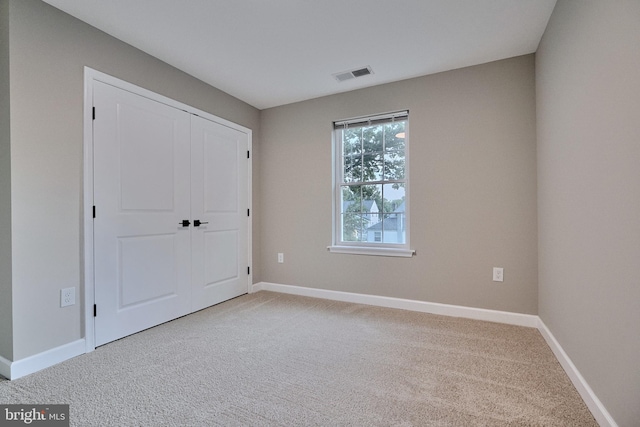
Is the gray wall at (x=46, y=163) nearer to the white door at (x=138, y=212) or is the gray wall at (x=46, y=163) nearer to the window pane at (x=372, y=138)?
the white door at (x=138, y=212)

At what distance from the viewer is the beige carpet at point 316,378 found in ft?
4.96

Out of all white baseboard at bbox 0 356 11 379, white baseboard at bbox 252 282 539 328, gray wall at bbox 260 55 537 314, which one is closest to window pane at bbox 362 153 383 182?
gray wall at bbox 260 55 537 314

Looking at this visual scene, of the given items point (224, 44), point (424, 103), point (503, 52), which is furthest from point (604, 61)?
point (224, 44)

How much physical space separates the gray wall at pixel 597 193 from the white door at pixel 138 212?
10.0ft

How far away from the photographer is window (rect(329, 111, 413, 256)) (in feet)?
10.9

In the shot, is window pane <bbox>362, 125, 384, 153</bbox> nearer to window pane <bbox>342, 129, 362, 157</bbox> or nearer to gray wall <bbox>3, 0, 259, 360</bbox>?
window pane <bbox>342, 129, 362, 157</bbox>

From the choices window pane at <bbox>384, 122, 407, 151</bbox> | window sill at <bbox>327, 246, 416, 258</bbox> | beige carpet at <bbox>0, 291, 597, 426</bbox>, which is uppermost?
window pane at <bbox>384, 122, 407, 151</bbox>

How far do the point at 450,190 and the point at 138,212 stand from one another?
9.37ft

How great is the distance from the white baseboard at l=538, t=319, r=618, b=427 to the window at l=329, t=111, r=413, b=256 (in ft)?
4.47

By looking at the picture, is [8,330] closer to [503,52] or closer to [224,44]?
[224,44]

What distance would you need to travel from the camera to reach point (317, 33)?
7.88 ft

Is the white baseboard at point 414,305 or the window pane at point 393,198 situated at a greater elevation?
the window pane at point 393,198

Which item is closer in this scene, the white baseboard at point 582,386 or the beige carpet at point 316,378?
the white baseboard at point 582,386

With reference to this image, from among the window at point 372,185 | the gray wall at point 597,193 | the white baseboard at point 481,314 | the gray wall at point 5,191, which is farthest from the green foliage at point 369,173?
the gray wall at point 5,191
